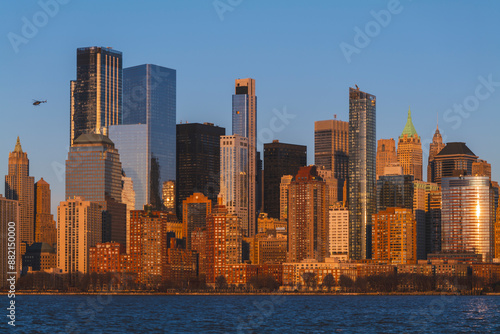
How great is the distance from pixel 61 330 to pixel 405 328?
45.4 meters

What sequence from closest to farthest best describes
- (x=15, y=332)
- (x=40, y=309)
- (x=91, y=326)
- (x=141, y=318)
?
(x=15, y=332)
(x=91, y=326)
(x=141, y=318)
(x=40, y=309)

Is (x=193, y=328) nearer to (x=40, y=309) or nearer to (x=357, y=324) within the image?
(x=357, y=324)

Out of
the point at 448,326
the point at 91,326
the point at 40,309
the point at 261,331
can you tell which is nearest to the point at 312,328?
the point at 261,331

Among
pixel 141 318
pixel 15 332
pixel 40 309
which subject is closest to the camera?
pixel 15 332

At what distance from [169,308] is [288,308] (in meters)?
22.2

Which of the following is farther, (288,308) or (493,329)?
(288,308)

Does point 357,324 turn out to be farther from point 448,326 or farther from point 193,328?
point 193,328

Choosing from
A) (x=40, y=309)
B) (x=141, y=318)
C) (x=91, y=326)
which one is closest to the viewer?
(x=91, y=326)

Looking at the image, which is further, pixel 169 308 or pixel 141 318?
pixel 169 308

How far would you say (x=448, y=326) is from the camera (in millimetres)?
144375

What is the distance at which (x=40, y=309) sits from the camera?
190 m

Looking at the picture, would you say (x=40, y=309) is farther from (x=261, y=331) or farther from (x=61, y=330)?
(x=261, y=331)

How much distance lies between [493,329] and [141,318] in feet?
180

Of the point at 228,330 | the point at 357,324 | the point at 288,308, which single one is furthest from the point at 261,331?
the point at 288,308
